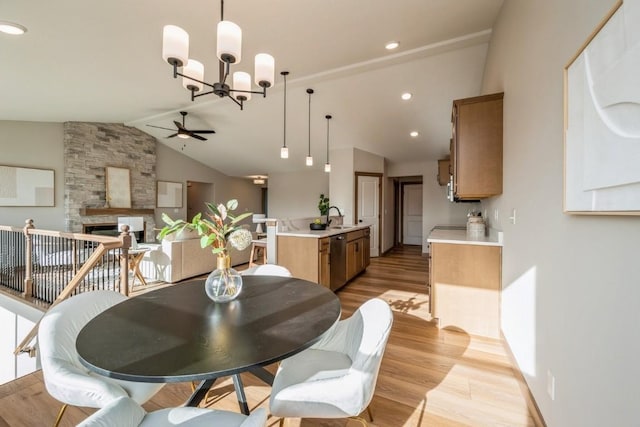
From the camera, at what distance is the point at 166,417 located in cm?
101

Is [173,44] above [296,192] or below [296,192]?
above

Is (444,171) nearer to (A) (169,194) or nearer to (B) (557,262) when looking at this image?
(B) (557,262)

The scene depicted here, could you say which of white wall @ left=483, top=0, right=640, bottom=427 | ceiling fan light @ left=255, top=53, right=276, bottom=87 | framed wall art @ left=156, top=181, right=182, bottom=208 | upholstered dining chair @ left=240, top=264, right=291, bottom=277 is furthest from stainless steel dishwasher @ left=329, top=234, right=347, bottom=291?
framed wall art @ left=156, top=181, right=182, bottom=208

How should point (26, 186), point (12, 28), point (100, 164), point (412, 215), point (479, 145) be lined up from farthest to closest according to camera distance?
point (412, 215) < point (100, 164) < point (26, 186) < point (479, 145) < point (12, 28)

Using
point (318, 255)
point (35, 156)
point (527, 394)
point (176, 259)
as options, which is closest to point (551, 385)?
point (527, 394)

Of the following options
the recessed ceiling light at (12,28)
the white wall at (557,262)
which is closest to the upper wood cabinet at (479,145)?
the white wall at (557,262)

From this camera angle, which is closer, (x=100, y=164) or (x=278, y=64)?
(x=278, y=64)

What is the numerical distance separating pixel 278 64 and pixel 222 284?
3.20 meters

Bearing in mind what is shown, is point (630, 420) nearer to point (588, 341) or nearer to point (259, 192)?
point (588, 341)

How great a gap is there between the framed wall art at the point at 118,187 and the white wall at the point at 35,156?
2.79ft

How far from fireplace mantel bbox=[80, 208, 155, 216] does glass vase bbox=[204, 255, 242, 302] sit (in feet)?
22.0

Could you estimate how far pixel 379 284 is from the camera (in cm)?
449

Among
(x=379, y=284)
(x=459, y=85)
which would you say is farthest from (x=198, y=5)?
(x=379, y=284)

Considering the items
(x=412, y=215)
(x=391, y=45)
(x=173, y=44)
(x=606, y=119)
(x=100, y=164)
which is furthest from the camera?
(x=412, y=215)
